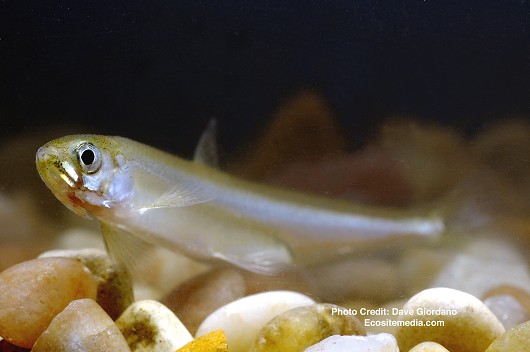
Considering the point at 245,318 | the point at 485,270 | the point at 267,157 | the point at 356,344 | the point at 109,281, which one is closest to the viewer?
the point at 356,344

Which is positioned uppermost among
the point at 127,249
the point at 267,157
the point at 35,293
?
the point at 267,157

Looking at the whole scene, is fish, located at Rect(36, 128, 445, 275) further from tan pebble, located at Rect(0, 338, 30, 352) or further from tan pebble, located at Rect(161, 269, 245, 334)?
tan pebble, located at Rect(0, 338, 30, 352)

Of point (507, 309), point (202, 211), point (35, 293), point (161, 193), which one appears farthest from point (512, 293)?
point (35, 293)

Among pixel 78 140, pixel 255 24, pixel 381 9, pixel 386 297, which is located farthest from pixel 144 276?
pixel 381 9

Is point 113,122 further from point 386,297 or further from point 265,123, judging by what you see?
point 386,297

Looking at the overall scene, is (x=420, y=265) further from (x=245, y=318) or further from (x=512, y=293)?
(x=245, y=318)

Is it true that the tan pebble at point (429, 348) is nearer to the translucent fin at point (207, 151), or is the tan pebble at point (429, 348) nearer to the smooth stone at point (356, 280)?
the smooth stone at point (356, 280)
